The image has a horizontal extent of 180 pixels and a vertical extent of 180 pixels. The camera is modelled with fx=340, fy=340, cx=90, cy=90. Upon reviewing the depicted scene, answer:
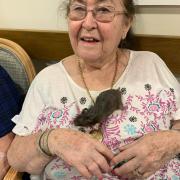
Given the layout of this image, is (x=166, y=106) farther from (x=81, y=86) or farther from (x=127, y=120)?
(x=81, y=86)

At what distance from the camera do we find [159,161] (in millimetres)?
1266

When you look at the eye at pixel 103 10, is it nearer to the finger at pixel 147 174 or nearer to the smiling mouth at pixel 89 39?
the smiling mouth at pixel 89 39

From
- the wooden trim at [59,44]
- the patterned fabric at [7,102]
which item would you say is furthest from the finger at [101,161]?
the wooden trim at [59,44]

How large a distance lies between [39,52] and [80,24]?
0.61 m

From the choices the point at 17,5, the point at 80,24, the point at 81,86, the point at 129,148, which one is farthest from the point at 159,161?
the point at 17,5

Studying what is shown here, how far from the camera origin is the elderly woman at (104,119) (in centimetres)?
125

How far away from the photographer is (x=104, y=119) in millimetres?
1367

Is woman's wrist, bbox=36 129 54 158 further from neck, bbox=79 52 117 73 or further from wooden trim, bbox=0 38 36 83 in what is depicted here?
wooden trim, bbox=0 38 36 83

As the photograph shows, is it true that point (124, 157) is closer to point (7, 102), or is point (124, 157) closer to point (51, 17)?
point (7, 102)

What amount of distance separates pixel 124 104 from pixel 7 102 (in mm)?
563

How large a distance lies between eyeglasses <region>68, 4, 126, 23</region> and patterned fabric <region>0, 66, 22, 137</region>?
495mm

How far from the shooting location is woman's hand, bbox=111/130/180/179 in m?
1.24

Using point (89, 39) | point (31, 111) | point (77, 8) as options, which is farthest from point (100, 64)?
point (31, 111)

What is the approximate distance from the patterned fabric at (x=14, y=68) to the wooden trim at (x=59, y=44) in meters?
0.17
